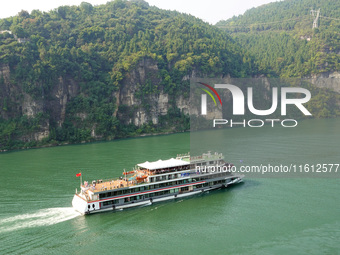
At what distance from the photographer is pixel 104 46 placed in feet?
253

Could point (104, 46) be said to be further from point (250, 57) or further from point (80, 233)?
point (80, 233)

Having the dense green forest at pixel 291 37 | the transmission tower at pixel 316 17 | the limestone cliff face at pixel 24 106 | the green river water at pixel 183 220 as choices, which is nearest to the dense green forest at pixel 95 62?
the limestone cliff face at pixel 24 106

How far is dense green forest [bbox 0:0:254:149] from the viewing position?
5816 cm

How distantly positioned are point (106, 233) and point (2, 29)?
195ft

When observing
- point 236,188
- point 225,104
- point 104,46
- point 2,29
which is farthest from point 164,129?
point 236,188

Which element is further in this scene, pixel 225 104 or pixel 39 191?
pixel 225 104

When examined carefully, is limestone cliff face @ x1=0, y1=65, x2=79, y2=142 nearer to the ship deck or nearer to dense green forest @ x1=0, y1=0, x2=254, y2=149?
dense green forest @ x1=0, y1=0, x2=254, y2=149

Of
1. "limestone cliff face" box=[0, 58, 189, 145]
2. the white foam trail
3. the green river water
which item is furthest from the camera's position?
"limestone cliff face" box=[0, 58, 189, 145]

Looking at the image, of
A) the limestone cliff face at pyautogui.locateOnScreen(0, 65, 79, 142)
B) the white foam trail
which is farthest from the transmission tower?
the white foam trail

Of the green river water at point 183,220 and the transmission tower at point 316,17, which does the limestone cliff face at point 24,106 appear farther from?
the transmission tower at point 316,17

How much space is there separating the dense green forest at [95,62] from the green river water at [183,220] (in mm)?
25593

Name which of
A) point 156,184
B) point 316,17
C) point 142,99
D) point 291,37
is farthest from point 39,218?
point 316,17

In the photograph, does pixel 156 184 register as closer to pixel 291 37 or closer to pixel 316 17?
pixel 291 37

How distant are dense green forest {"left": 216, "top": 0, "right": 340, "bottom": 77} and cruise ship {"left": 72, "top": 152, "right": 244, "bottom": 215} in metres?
70.0
